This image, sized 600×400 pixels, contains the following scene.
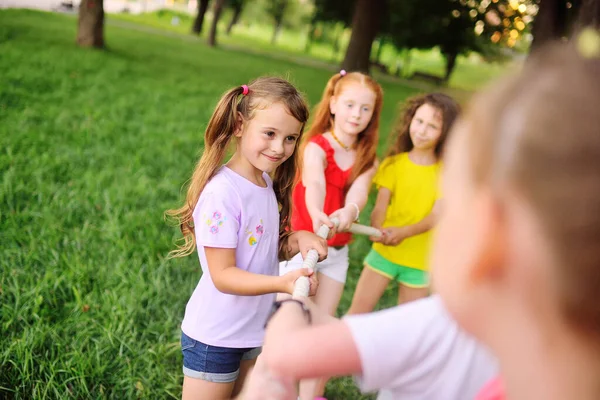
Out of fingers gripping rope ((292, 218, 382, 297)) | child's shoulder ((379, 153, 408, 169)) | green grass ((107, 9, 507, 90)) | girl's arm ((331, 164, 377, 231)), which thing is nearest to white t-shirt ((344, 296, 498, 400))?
fingers gripping rope ((292, 218, 382, 297))

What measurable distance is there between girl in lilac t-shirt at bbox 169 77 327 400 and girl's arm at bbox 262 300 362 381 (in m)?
0.85

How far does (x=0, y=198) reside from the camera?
388 centimetres

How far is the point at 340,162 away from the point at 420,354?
198cm

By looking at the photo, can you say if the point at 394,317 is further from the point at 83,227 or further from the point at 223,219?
the point at 83,227

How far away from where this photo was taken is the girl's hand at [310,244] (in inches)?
79.4

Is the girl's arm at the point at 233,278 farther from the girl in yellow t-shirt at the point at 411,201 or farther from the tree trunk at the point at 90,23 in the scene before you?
the tree trunk at the point at 90,23

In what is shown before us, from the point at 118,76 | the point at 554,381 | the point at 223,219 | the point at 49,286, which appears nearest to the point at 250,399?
the point at 554,381

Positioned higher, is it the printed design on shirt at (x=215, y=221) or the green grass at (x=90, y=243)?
the printed design on shirt at (x=215, y=221)

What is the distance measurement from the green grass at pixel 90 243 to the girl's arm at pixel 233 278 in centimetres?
103

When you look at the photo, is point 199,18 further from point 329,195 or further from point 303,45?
point 329,195

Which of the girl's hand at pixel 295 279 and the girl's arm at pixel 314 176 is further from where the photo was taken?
the girl's arm at pixel 314 176

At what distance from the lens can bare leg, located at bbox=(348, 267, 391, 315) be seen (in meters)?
3.13

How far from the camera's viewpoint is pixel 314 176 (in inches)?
106

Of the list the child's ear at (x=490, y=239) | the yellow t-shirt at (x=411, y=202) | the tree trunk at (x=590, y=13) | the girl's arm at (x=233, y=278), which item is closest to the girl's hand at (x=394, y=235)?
the yellow t-shirt at (x=411, y=202)
